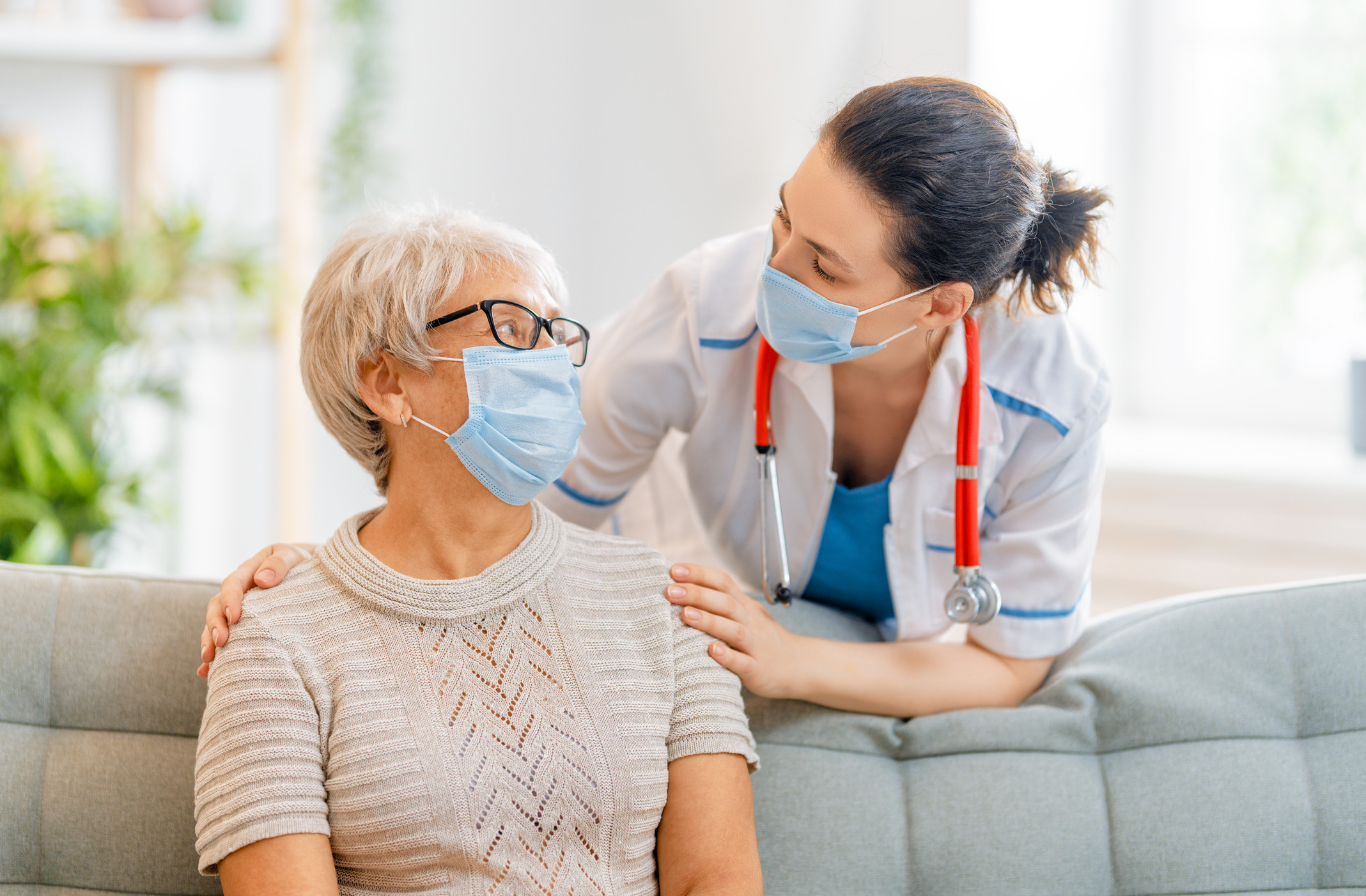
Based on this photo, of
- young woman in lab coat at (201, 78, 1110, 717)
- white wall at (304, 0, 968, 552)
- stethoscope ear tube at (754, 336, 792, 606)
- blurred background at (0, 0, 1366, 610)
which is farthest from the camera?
white wall at (304, 0, 968, 552)

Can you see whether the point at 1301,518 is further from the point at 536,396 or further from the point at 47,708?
the point at 47,708

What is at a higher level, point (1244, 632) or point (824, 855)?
point (1244, 632)

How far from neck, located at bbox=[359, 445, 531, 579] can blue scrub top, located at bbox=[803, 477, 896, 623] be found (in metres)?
0.54

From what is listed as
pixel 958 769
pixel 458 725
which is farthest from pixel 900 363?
pixel 458 725

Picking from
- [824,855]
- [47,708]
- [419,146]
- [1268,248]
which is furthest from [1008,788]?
[419,146]

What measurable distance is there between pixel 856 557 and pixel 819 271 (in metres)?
0.48

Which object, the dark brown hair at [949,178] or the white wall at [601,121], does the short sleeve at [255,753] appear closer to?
the dark brown hair at [949,178]

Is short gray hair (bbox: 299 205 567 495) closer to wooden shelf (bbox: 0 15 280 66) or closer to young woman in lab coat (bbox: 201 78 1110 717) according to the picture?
young woman in lab coat (bbox: 201 78 1110 717)

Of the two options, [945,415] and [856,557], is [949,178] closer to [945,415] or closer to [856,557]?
[945,415]

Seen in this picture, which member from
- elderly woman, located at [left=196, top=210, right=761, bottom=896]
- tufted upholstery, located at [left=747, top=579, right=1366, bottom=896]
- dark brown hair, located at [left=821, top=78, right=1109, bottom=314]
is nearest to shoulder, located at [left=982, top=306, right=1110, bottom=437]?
dark brown hair, located at [left=821, top=78, right=1109, bottom=314]

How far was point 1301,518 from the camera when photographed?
90.7 inches

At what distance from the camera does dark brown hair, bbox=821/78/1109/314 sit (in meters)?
1.27

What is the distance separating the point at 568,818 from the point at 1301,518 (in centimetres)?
186

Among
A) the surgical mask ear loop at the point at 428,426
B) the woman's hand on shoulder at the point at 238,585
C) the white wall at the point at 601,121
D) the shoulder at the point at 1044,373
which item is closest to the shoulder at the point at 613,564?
the surgical mask ear loop at the point at 428,426
